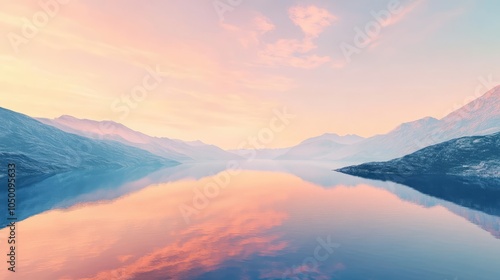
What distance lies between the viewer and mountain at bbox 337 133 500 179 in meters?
161

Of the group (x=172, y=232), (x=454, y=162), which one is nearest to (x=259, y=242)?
(x=172, y=232)

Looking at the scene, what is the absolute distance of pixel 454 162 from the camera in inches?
6934

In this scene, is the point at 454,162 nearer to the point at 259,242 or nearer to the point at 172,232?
the point at 259,242

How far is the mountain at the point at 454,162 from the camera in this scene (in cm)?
16095

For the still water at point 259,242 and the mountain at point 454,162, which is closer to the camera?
the still water at point 259,242

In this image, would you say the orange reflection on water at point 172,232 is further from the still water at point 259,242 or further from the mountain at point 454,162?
the mountain at point 454,162

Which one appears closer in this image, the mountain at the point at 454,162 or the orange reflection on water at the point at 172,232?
the orange reflection on water at the point at 172,232

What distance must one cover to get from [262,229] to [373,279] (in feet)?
78.3

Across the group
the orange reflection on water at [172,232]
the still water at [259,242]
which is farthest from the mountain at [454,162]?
the orange reflection on water at [172,232]

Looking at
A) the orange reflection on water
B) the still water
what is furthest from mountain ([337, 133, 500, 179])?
the orange reflection on water

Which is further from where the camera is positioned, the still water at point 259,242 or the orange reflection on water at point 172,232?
the orange reflection on water at point 172,232

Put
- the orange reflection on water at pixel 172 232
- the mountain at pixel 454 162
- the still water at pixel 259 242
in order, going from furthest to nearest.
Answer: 1. the mountain at pixel 454 162
2. the orange reflection on water at pixel 172 232
3. the still water at pixel 259 242

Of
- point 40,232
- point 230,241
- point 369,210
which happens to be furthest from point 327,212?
point 40,232

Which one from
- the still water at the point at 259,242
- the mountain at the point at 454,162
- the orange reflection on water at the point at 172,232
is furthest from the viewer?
the mountain at the point at 454,162
